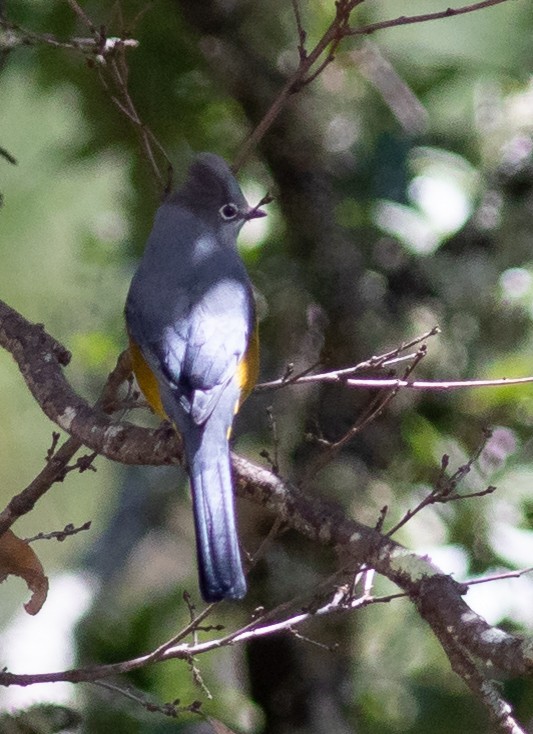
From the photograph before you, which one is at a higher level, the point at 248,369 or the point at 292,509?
the point at 248,369

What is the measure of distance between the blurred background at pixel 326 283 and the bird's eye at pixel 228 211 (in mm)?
721

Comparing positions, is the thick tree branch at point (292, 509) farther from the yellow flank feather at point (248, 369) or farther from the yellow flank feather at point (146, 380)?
the yellow flank feather at point (248, 369)

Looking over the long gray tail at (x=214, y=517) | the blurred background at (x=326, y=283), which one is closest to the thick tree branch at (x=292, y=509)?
the long gray tail at (x=214, y=517)

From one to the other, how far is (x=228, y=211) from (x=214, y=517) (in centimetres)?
145

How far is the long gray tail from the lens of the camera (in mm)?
3029

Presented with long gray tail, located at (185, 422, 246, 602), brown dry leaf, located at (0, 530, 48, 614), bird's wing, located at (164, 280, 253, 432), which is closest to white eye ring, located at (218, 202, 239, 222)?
bird's wing, located at (164, 280, 253, 432)

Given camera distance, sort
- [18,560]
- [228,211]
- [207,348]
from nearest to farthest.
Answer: [18,560], [207,348], [228,211]

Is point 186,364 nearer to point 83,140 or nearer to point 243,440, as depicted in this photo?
point 243,440

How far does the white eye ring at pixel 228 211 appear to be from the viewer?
14.1 ft

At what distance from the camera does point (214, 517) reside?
318 centimetres

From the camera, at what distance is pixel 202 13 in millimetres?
5586

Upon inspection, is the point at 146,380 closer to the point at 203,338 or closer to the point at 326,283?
the point at 203,338

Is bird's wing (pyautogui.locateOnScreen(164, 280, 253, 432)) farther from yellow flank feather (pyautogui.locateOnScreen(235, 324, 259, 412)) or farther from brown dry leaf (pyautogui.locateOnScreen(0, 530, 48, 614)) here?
brown dry leaf (pyautogui.locateOnScreen(0, 530, 48, 614))

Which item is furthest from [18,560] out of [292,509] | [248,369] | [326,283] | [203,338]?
[326,283]
